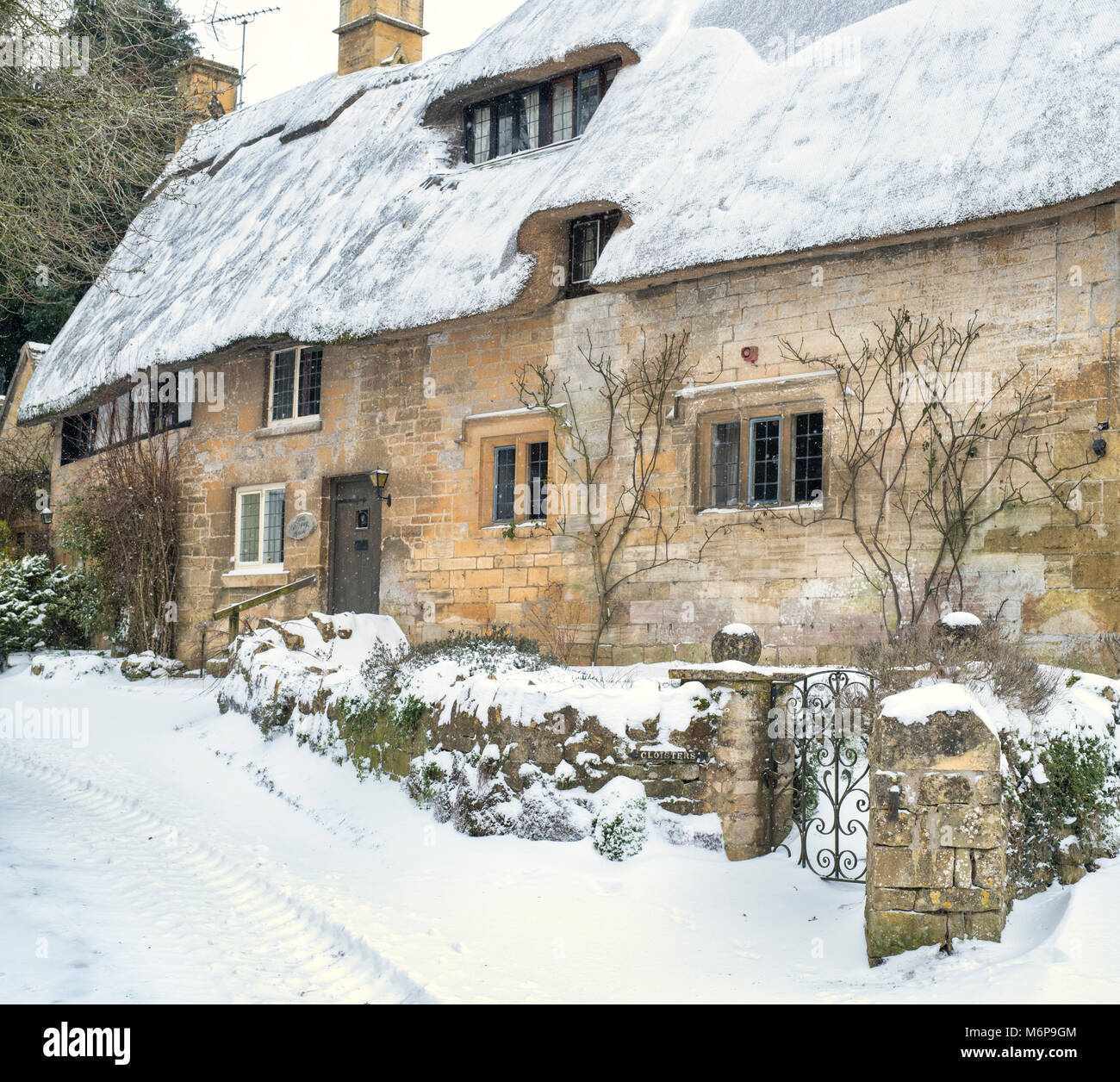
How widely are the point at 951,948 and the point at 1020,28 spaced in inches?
306

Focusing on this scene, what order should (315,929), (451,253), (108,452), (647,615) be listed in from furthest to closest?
(108,452) < (451,253) < (647,615) < (315,929)

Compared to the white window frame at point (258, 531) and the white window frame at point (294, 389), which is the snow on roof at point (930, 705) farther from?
the white window frame at point (258, 531)

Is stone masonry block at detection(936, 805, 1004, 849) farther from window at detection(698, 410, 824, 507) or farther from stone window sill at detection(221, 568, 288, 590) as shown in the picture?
stone window sill at detection(221, 568, 288, 590)

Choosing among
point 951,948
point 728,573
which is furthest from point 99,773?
point 951,948

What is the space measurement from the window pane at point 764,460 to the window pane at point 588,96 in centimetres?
456

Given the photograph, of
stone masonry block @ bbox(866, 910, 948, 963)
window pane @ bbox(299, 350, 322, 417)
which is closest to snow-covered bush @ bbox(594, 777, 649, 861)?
stone masonry block @ bbox(866, 910, 948, 963)

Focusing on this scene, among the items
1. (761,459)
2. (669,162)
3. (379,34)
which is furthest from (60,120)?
(379,34)

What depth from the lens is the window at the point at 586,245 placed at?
40.4ft

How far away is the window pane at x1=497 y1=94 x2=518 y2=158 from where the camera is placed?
46.8 feet

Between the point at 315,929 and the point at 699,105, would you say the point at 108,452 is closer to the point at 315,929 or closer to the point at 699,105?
the point at 699,105

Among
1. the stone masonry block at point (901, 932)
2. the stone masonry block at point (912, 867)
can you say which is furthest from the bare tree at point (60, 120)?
Answer: the stone masonry block at point (901, 932)

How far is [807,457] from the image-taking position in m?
10.6

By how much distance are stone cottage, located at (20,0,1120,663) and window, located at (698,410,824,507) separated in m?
0.03

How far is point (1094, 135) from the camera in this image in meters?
8.60
